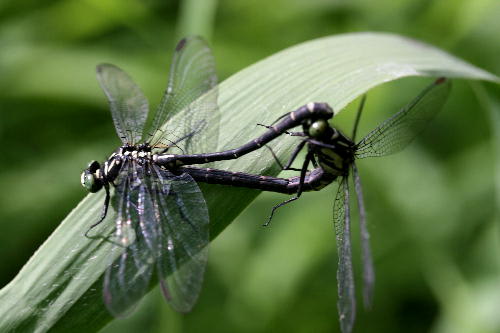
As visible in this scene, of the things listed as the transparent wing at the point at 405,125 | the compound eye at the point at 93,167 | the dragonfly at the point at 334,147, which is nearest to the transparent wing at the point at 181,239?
the dragonfly at the point at 334,147

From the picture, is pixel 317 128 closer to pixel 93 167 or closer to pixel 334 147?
pixel 334 147

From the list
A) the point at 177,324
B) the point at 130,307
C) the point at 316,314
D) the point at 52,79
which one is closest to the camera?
the point at 130,307

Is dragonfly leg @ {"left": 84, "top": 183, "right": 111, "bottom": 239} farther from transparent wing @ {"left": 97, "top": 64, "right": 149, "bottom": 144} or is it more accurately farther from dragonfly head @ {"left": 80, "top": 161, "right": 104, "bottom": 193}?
→ transparent wing @ {"left": 97, "top": 64, "right": 149, "bottom": 144}

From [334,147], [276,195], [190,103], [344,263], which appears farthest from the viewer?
[276,195]

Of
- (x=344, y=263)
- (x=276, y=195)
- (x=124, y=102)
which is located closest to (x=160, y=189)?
(x=124, y=102)

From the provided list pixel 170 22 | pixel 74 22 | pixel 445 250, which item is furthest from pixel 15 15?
pixel 445 250

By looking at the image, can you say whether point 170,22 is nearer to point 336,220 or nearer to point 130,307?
point 336,220

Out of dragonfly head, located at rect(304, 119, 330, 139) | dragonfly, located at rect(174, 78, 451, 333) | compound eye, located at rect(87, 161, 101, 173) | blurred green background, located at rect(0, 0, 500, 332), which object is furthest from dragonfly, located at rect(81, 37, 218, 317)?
blurred green background, located at rect(0, 0, 500, 332)
